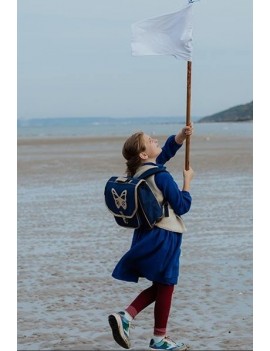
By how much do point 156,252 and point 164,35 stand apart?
163 cm

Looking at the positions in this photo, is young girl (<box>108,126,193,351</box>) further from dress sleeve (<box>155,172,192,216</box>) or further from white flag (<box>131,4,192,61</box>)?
white flag (<box>131,4,192,61</box>)

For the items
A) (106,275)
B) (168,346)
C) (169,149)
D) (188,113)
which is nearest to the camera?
(168,346)

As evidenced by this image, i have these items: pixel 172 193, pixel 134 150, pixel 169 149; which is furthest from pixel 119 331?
pixel 169 149

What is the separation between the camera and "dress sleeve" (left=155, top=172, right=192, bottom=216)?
5.57 m

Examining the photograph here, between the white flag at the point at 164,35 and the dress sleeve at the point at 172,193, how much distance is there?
98 cm

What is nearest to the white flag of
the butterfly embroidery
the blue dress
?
the blue dress

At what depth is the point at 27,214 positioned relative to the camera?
492 inches

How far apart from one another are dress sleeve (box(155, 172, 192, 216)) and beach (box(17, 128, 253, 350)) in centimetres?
102

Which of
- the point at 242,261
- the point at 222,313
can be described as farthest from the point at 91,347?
the point at 242,261

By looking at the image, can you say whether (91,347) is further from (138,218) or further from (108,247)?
(108,247)

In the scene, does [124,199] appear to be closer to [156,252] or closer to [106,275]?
[156,252]

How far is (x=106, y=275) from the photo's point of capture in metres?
8.04

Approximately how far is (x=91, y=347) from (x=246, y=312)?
1433mm
